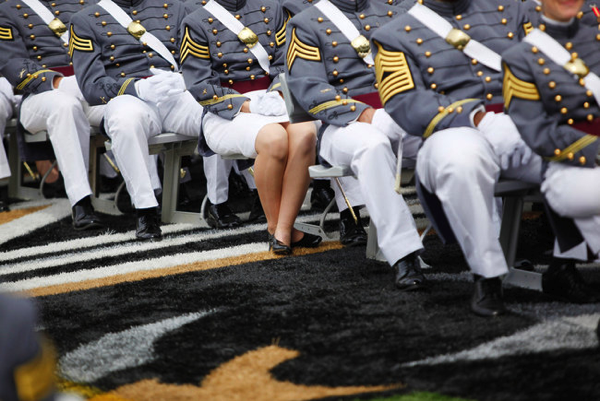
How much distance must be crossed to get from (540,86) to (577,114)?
0.54 ft

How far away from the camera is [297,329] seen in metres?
3.16

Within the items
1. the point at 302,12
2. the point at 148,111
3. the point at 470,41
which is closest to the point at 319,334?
the point at 470,41

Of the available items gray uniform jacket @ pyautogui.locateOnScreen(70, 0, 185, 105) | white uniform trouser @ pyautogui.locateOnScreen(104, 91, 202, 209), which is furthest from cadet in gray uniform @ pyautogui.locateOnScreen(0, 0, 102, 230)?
white uniform trouser @ pyautogui.locateOnScreen(104, 91, 202, 209)

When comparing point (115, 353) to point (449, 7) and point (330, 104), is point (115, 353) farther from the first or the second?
point (449, 7)

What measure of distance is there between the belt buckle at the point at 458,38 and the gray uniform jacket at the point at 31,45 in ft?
10.1

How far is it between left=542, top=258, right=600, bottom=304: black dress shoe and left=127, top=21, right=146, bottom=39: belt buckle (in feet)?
10.5

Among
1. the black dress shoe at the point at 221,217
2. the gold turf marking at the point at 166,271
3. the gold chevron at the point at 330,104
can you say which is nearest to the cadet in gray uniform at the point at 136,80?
the black dress shoe at the point at 221,217

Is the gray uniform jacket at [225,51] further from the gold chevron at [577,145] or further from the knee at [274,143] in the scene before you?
the gold chevron at [577,145]

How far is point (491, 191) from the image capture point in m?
3.20

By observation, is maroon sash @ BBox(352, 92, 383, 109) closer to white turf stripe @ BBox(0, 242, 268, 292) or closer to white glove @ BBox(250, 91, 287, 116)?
white glove @ BBox(250, 91, 287, 116)

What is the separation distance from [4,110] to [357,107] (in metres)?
3.07

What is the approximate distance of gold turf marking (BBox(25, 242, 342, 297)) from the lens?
403 centimetres

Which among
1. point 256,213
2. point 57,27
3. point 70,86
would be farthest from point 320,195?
point 57,27

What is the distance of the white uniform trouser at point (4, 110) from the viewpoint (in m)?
6.10
